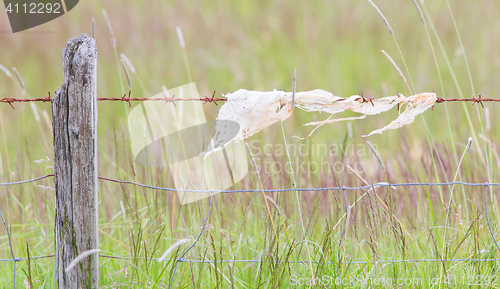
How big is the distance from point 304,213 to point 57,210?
152cm

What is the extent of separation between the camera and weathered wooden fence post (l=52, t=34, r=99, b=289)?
58.6 inches

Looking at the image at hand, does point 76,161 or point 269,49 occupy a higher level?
point 269,49

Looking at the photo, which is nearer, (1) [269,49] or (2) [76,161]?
(2) [76,161]

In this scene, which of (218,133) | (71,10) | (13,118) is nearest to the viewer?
(218,133)

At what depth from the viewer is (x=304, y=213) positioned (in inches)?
105

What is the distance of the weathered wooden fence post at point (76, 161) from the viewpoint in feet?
4.89

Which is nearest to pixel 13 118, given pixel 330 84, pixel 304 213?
pixel 330 84

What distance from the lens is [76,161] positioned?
1.51m

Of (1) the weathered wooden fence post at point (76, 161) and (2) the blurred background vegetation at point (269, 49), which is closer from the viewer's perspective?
(1) the weathered wooden fence post at point (76, 161)

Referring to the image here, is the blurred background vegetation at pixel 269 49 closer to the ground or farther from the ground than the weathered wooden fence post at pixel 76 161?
farther from the ground

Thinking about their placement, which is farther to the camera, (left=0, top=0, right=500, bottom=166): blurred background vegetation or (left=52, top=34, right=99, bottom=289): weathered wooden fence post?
(left=0, top=0, right=500, bottom=166): blurred background vegetation

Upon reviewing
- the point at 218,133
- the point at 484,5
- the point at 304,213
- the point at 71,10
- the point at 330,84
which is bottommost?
the point at 304,213

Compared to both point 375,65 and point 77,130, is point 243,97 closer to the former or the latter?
point 77,130

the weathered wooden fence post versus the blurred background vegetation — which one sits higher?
the blurred background vegetation
